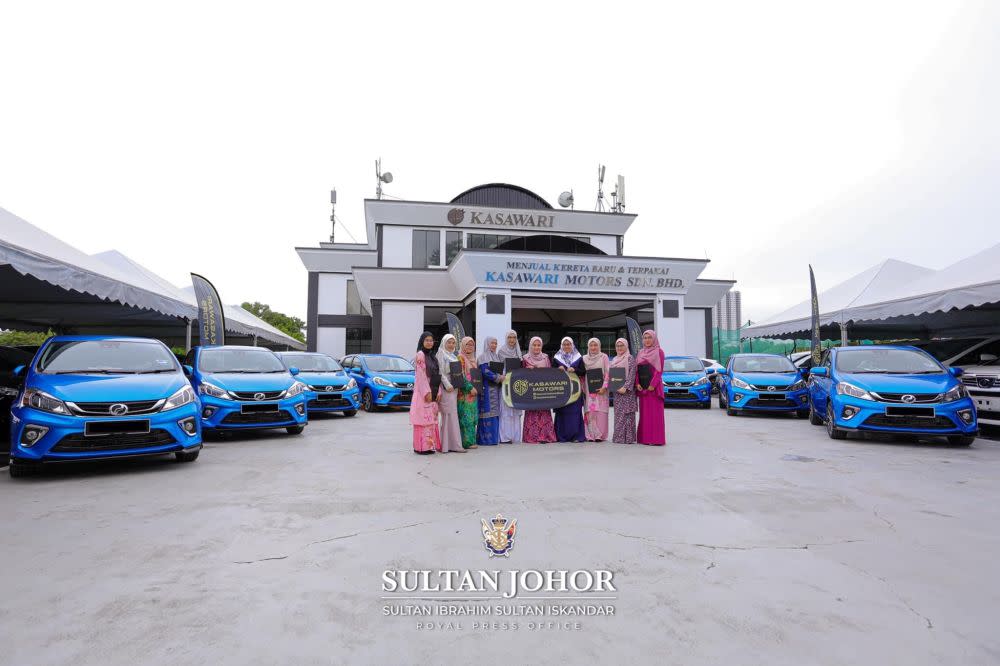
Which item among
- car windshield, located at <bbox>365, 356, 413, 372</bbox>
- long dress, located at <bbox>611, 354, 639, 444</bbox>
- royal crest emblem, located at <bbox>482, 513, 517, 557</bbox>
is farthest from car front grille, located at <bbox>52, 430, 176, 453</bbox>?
car windshield, located at <bbox>365, 356, 413, 372</bbox>

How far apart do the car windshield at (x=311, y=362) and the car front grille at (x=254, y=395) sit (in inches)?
161

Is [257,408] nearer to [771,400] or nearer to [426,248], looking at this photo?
[771,400]

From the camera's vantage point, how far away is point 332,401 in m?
12.1

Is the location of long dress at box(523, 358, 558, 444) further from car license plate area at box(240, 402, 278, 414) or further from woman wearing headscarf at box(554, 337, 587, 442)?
car license plate area at box(240, 402, 278, 414)

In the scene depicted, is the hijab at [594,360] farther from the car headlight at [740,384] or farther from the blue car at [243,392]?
the car headlight at [740,384]

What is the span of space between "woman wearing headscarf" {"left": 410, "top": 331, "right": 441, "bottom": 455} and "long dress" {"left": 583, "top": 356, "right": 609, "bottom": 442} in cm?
253

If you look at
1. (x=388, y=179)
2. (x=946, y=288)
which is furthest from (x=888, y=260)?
(x=388, y=179)

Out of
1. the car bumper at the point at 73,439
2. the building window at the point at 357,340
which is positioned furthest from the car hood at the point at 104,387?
the building window at the point at 357,340

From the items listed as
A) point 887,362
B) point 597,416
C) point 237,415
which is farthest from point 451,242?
point 887,362

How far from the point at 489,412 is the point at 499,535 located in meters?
4.68

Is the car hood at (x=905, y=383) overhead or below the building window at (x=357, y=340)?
below

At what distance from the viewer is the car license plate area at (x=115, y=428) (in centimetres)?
570

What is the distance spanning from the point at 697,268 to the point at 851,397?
1384cm

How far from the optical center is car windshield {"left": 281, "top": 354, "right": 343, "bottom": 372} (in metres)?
12.9
